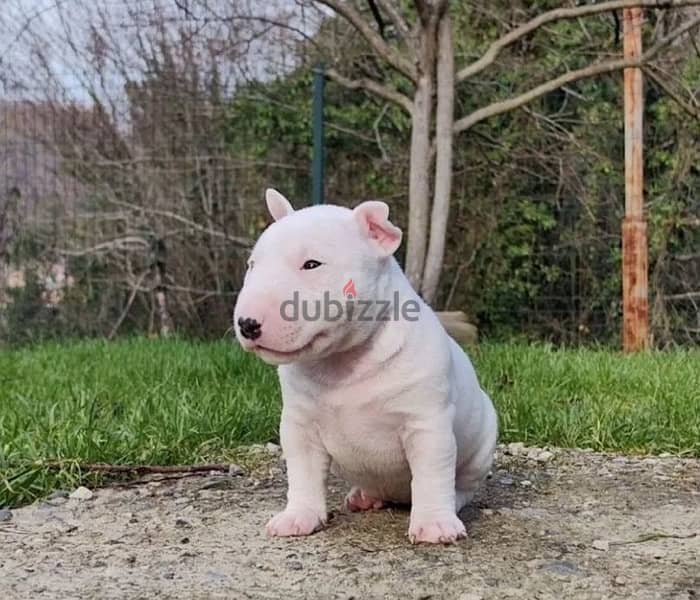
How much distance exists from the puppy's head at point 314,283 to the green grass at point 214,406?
991mm

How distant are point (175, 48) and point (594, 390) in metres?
4.31

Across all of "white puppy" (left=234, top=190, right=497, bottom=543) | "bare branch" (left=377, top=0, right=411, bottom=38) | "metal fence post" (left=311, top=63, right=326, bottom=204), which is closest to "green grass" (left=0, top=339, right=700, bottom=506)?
"white puppy" (left=234, top=190, right=497, bottom=543)

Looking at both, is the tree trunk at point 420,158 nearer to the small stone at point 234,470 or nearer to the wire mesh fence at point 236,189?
the wire mesh fence at point 236,189

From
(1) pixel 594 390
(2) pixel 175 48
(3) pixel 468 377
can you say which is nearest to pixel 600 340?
(1) pixel 594 390

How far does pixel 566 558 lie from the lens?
1.81 m

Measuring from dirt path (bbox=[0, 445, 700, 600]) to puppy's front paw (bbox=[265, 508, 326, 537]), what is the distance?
0.09ft

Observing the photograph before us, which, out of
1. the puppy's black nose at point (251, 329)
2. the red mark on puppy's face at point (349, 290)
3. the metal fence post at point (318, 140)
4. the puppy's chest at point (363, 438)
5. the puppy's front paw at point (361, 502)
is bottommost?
the puppy's front paw at point (361, 502)

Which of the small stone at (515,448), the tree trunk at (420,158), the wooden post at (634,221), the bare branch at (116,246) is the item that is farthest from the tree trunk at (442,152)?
the small stone at (515,448)

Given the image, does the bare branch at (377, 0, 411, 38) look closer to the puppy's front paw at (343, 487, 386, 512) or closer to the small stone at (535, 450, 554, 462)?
the small stone at (535, 450, 554, 462)

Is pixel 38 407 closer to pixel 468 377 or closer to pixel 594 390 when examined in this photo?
pixel 468 377

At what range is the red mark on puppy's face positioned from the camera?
1.75m

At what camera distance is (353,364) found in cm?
183

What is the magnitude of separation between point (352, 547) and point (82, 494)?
815 mm

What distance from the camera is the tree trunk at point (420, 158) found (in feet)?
18.1
